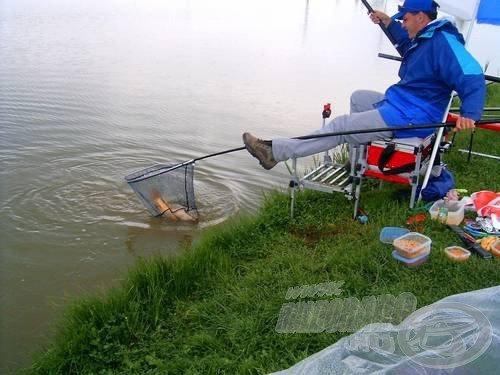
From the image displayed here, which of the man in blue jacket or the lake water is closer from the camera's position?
the man in blue jacket

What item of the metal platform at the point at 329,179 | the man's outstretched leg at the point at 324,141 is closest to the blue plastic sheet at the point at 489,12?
the man's outstretched leg at the point at 324,141

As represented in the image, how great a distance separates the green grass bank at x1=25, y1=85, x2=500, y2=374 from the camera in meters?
2.83

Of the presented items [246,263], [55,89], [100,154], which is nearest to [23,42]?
[55,89]

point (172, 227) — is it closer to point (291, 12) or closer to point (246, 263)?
point (246, 263)

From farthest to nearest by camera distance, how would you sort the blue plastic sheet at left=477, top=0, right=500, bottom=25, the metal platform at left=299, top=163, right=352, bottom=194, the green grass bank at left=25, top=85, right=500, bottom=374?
the blue plastic sheet at left=477, top=0, right=500, bottom=25, the metal platform at left=299, top=163, right=352, bottom=194, the green grass bank at left=25, top=85, right=500, bottom=374

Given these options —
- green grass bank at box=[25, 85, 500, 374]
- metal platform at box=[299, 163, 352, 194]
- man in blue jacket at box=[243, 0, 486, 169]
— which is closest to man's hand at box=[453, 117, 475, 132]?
man in blue jacket at box=[243, 0, 486, 169]

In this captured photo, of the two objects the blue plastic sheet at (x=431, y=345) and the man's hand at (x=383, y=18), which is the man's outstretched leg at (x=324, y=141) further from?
the blue plastic sheet at (x=431, y=345)

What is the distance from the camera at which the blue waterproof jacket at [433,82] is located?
12.1ft

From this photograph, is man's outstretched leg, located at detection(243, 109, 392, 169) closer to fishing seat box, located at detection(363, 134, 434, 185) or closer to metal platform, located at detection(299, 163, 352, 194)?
fishing seat box, located at detection(363, 134, 434, 185)

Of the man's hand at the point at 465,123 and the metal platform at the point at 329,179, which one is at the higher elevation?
the man's hand at the point at 465,123

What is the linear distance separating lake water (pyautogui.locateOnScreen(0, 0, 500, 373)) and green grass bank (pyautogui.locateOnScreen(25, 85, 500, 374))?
65cm

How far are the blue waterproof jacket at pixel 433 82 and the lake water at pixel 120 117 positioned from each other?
2.03 meters

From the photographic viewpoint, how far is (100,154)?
21.5 feet

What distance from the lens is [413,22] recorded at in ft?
13.4
